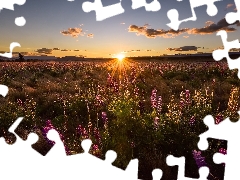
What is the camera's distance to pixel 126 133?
6.05 meters

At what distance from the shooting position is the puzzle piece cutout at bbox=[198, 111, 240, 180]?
371cm

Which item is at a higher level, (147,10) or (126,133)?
(147,10)

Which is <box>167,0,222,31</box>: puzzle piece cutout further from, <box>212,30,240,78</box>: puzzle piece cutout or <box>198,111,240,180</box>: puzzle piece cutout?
<box>198,111,240,180</box>: puzzle piece cutout

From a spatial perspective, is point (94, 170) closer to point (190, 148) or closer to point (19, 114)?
point (190, 148)

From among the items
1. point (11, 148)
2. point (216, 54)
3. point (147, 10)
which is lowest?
point (11, 148)

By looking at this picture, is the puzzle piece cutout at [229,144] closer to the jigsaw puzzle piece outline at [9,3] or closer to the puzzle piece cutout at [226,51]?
the puzzle piece cutout at [226,51]

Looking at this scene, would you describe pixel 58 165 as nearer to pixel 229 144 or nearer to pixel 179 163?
pixel 179 163

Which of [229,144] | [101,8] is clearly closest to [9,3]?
[101,8]

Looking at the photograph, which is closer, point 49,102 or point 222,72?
point 49,102

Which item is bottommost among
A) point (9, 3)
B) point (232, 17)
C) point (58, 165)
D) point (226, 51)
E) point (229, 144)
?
point (58, 165)

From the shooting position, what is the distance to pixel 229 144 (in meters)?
4.04

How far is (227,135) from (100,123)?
4729 millimetres

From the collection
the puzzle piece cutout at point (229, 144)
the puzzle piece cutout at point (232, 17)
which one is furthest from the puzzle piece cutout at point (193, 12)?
the puzzle piece cutout at point (229, 144)

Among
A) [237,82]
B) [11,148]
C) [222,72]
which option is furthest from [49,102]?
[222,72]
